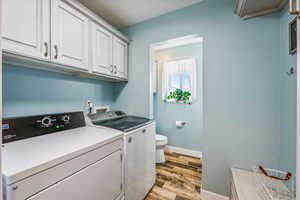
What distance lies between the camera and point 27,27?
969 mm

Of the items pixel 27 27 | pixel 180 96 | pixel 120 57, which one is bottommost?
pixel 180 96


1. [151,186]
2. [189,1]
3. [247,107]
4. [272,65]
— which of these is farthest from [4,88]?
[272,65]

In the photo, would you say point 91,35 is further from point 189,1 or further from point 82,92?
point 189,1

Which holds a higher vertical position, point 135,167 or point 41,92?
point 41,92

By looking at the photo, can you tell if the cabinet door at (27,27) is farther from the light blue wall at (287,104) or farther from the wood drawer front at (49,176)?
the light blue wall at (287,104)

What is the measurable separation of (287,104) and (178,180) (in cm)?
164

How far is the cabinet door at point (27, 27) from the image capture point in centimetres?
88

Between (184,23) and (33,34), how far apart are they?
171 centimetres

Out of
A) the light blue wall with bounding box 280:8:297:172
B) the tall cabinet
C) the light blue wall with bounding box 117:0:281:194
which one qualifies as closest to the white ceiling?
the light blue wall with bounding box 117:0:281:194

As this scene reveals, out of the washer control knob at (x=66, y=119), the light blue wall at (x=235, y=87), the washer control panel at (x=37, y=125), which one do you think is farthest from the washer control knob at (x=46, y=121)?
the light blue wall at (x=235, y=87)

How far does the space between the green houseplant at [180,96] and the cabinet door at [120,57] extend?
4.23ft

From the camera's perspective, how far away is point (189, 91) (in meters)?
2.81

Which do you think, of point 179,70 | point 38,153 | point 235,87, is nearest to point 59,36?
point 38,153

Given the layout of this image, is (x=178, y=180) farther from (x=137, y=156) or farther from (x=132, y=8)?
(x=132, y=8)
